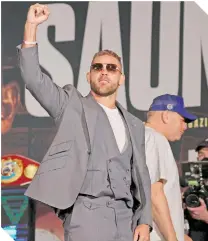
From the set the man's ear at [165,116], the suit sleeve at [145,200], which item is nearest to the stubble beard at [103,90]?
the suit sleeve at [145,200]

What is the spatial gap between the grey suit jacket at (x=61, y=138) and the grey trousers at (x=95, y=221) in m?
0.06

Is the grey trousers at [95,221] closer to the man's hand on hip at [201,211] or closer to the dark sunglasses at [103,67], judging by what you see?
the dark sunglasses at [103,67]

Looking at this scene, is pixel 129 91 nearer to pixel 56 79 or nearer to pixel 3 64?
pixel 56 79

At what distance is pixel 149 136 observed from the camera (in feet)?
11.9

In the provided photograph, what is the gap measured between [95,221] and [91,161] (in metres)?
0.23

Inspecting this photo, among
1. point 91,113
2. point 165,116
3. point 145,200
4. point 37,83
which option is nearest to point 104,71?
point 91,113

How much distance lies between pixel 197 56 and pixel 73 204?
319 centimetres

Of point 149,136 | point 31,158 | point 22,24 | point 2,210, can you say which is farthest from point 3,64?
point 149,136

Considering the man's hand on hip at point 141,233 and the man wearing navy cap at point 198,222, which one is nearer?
the man's hand on hip at point 141,233

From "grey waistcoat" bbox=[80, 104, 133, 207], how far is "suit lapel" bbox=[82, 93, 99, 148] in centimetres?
2

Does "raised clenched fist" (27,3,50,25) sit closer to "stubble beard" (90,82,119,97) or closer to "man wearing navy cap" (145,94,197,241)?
"stubble beard" (90,82,119,97)

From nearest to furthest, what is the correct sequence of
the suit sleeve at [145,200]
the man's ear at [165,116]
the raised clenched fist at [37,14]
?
1. the raised clenched fist at [37,14]
2. the suit sleeve at [145,200]
3. the man's ear at [165,116]

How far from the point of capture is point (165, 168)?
355 centimetres

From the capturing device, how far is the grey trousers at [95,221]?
9.28 feet
